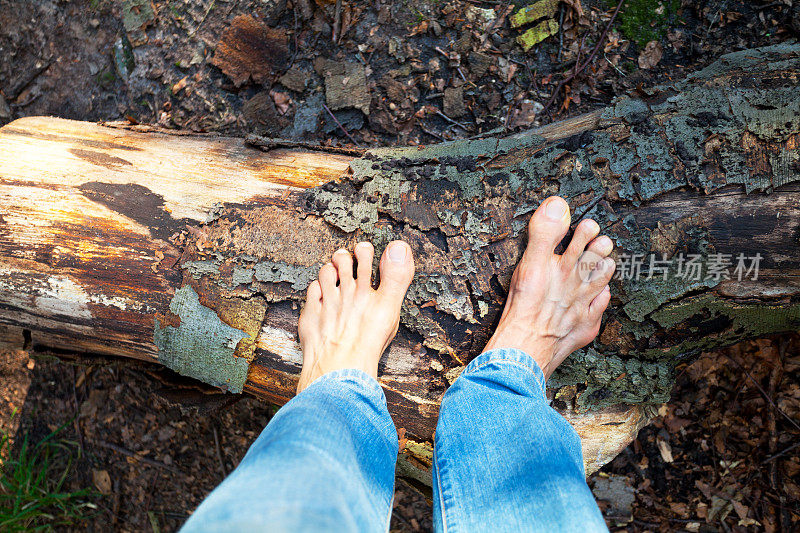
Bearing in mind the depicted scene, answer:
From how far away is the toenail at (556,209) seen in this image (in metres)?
1.33

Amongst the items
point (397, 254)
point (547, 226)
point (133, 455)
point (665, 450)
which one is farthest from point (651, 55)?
point (133, 455)

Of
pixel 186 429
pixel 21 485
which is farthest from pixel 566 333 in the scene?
pixel 21 485

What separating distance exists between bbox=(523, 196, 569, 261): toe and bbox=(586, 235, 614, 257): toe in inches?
3.6

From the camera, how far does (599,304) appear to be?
1386 mm

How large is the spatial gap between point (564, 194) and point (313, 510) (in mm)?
1070

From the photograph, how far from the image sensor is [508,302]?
140 cm

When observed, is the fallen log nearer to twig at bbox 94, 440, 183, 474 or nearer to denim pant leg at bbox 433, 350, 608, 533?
denim pant leg at bbox 433, 350, 608, 533

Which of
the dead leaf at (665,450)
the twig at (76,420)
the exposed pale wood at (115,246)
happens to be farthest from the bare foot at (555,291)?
the twig at (76,420)

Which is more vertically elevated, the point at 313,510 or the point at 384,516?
the point at 313,510

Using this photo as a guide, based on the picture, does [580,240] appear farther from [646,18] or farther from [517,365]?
[646,18]

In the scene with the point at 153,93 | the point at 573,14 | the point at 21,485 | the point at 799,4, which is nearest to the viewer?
the point at 799,4

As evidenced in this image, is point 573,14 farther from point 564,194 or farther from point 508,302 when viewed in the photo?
point 508,302

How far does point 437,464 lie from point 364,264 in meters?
0.63

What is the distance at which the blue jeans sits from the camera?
2.60 feet
